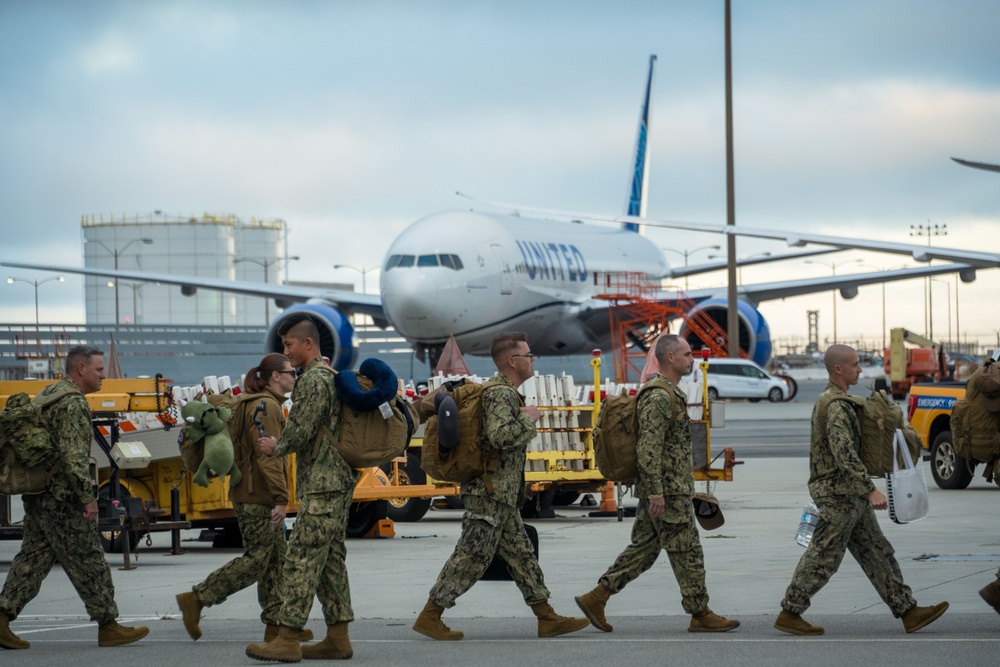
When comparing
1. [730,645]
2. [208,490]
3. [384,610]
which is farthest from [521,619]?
[208,490]

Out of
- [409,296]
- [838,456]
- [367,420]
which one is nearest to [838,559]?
[838,456]

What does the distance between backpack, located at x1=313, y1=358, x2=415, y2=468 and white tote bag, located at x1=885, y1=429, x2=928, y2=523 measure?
262 cm

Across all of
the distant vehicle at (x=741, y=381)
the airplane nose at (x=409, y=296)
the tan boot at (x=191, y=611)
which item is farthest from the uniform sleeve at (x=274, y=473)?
the distant vehicle at (x=741, y=381)

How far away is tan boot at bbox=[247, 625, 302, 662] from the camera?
759 centimetres

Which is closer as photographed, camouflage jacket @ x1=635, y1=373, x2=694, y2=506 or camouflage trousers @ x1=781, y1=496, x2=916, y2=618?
camouflage trousers @ x1=781, y1=496, x2=916, y2=618

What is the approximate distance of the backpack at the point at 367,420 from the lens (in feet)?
25.5

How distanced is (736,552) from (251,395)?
193 inches

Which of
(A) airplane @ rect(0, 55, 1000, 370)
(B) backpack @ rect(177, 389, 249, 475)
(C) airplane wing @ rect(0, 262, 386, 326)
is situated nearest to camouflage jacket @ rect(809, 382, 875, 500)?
(B) backpack @ rect(177, 389, 249, 475)

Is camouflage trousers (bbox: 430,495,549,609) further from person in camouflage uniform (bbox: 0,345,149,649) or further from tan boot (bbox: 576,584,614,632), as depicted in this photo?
person in camouflage uniform (bbox: 0,345,149,649)

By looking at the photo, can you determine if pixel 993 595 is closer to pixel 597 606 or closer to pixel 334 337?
pixel 597 606

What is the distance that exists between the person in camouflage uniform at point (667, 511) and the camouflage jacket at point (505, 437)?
0.64 metres

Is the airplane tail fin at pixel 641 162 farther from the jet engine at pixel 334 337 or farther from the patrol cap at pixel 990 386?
the patrol cap at pixel 990 386

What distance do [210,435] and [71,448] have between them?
43.2 inches

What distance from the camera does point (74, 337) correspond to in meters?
66.2
